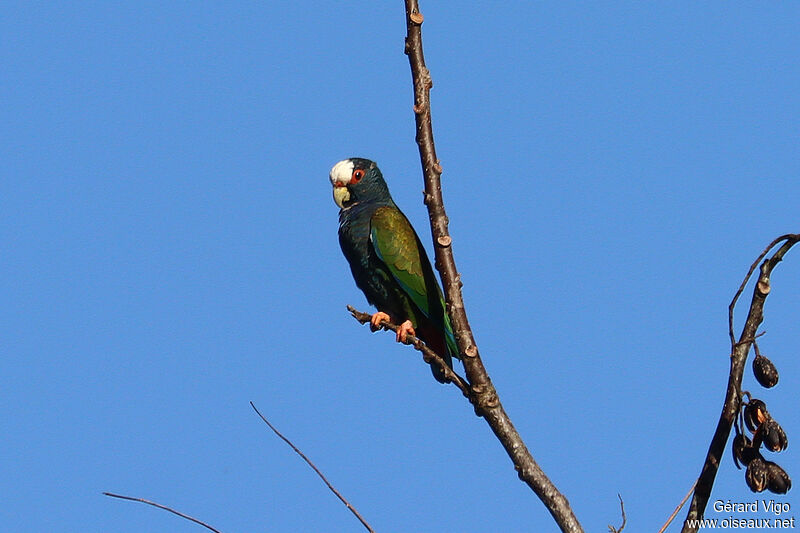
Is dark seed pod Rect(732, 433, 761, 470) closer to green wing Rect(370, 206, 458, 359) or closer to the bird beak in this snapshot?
green wing Rect(370, 206, 458, 359)

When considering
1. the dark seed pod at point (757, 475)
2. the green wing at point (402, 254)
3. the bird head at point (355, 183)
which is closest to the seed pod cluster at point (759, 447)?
the dark seed pod at point (757, 475)

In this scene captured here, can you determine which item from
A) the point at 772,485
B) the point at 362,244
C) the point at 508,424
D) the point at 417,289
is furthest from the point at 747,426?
the point at 362,244

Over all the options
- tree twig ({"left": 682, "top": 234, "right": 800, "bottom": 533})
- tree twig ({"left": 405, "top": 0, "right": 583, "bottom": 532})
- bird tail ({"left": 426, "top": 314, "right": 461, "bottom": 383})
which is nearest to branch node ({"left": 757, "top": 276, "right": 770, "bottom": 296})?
tree twig ({"left": 682, "top": 234, "right": 800, "bottom": 533})

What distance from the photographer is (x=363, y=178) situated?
22.7 ft

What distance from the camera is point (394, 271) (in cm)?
620

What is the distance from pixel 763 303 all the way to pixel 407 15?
200 centimetres

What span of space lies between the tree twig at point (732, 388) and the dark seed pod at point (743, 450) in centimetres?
4

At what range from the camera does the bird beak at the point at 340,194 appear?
6.93m

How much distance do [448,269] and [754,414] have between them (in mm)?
1447

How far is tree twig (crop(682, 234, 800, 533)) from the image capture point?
3203 millimetres

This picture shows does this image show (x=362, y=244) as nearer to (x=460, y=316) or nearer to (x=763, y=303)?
(x=460, y=316)

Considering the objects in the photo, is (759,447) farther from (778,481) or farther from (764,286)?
(764,286)

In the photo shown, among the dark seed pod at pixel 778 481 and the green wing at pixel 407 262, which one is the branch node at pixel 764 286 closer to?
the dark seed pod at pixel 778 481

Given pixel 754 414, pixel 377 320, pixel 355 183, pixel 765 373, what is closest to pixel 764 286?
pixel 765 373
